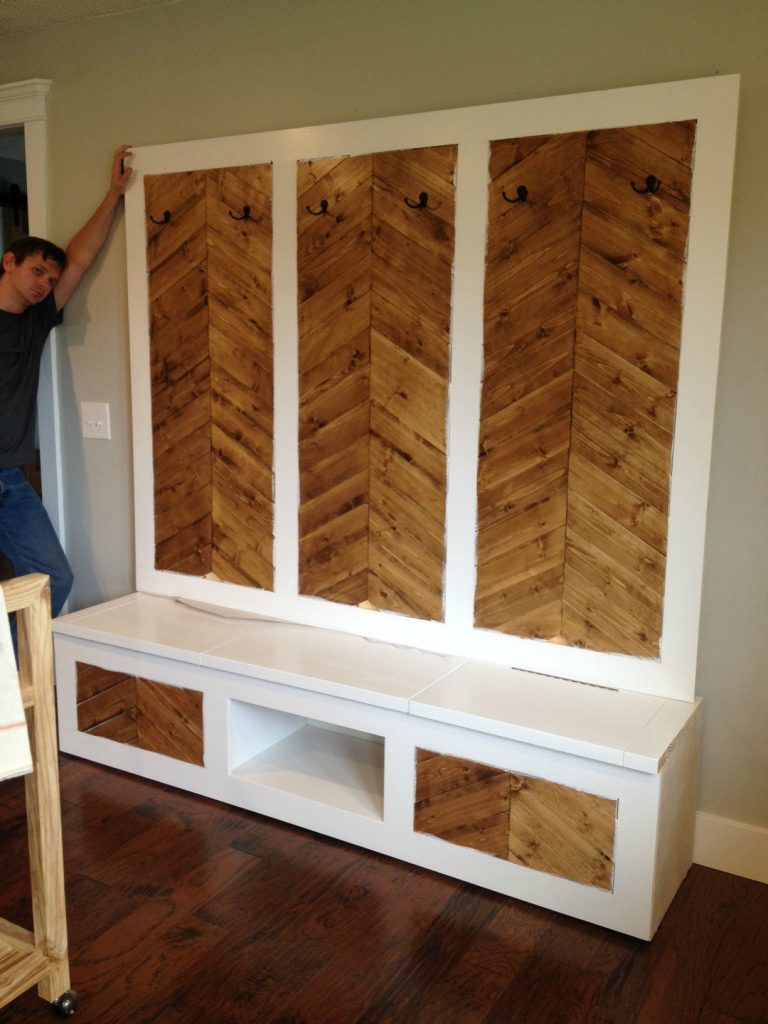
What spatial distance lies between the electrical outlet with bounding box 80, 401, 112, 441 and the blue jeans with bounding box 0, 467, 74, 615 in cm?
31

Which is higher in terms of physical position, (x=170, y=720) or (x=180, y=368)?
(x=180, y=368)

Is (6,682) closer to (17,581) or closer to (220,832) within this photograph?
(17,581)

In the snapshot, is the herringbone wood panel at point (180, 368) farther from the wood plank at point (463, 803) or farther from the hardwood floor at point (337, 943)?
the wood plank at point (463, 803)

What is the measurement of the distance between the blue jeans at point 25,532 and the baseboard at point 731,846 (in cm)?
221

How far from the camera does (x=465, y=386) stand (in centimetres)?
254

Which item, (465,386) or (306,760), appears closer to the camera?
(465,386)

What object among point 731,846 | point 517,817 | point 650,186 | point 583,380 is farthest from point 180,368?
point 731,846

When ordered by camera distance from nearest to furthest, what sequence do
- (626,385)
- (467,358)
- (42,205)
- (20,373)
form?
(626,385)
(467,358)
(20,373)
(42,205)

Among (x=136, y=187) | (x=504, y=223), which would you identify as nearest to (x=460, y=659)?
(x=504, y=223)

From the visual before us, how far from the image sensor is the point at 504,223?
2.42m

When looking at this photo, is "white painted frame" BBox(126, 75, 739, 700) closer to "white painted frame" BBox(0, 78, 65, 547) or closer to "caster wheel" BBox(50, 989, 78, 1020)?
"white painted frame" BBox(0, 78, 65, 547)

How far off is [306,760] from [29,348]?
5.79ft

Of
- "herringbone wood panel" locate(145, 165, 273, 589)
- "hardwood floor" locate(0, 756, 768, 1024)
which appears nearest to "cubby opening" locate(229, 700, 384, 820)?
"hardwood floor" locate(0, 756, 768, 1024)

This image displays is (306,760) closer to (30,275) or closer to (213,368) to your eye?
(213,368)
